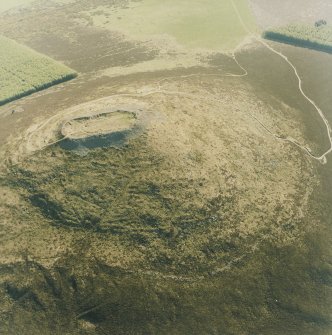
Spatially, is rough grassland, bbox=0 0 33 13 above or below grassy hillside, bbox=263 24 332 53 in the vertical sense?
above

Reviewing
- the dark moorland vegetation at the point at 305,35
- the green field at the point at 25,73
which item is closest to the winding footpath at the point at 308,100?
the dark moorland vegetation at the point at 305,35

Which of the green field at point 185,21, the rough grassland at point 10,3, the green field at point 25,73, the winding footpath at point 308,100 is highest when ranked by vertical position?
the rough grassland at point 10,3

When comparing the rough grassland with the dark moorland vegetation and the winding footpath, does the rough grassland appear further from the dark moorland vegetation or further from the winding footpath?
the dark moorland vegetation

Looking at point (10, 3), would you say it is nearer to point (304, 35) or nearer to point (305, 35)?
point (304, 35)

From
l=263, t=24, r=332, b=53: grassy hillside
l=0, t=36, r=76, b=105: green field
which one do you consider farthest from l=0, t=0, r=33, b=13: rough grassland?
l=263, t=24, r=332, b=53: grassy hillside

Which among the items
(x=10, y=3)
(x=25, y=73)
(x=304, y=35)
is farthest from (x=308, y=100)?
(x=10, y=3)

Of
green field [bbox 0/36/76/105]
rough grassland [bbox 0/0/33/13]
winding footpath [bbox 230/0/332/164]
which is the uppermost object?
rough grassland [bbox 0/0/33/13]

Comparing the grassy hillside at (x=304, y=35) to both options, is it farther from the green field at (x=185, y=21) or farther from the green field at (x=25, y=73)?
the green field at (x=25, y=73)
